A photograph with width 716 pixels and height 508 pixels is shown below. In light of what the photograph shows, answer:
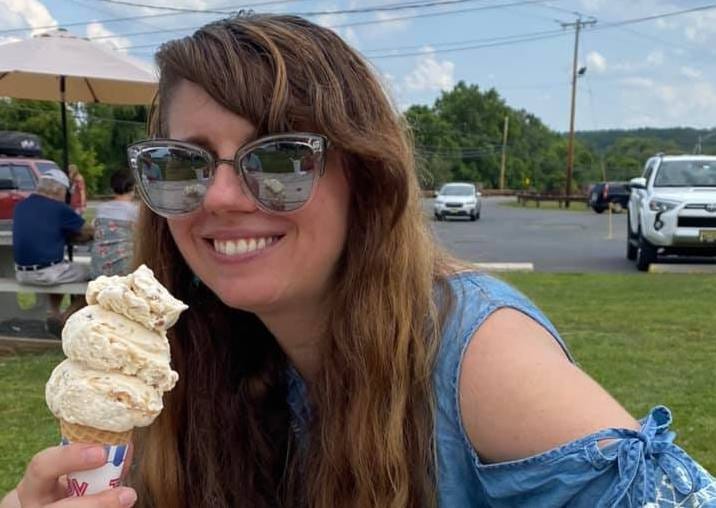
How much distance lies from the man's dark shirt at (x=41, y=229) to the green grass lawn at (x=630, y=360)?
0.93 meters

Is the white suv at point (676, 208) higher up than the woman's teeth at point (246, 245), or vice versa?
the woman's teeth at point (246, 245)

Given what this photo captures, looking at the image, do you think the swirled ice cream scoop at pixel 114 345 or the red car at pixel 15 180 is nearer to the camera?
the swirled ice cream scoop at pixel 114 345

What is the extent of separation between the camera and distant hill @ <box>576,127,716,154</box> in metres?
94.5

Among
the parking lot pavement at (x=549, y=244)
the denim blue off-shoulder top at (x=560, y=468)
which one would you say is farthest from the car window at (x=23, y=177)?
the denim blue off-shoulder top at (x=560, y=468)

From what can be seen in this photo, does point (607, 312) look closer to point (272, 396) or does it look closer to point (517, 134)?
point (272, 396)

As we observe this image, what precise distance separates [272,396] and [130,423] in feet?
1.80

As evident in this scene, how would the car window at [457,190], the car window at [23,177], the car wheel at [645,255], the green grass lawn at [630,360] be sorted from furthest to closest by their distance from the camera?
the car window at [457,190] < the car window at [23,177] < the car wheel at [645,255] < the green grass lawn at [630,360]

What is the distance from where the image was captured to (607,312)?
845 centimetres

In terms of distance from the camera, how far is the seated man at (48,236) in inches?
284

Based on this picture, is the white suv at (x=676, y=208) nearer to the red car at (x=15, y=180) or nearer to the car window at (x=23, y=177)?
the red car at (x=15, y=180)

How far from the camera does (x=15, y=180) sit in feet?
60.4

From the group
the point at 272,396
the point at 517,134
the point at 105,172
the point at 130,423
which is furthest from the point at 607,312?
the point at 517,134

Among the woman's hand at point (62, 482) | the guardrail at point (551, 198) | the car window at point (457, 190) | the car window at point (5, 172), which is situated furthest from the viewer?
the guardrail at point (551, 198)

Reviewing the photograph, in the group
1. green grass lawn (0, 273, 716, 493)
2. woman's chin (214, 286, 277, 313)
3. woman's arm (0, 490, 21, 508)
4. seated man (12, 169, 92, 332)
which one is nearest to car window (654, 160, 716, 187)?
green grass lawn (0, 273, 716, 493)
